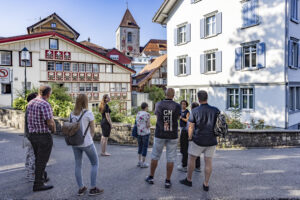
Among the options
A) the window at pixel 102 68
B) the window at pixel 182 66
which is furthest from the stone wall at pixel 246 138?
the window at pixel 102 68

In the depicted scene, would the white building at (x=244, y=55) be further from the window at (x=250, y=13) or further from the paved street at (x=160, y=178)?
the paved street at (x=160, y=178)

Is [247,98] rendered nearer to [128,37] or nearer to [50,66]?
[50,66]

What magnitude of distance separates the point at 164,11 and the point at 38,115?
61.5 feet

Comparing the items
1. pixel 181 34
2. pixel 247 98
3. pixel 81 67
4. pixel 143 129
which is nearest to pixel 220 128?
pixel 143 129

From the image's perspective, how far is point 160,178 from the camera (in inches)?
188

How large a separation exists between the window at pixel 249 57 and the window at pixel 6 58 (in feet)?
67.9

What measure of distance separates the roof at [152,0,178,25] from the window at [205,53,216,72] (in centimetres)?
574

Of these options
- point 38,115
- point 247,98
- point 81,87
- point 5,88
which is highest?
point 81,87

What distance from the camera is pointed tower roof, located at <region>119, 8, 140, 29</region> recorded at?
68000mm

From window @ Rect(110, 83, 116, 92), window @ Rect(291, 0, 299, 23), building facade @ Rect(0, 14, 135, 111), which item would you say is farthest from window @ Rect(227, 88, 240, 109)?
window @ Rect(110, 83, 116, 92)

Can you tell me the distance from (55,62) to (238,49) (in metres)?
19.3

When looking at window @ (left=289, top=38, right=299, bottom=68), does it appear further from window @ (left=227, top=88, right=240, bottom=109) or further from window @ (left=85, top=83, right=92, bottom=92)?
window @ (left=85, top=83, right=92, bottom=92)

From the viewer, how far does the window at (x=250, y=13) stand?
46.2ft

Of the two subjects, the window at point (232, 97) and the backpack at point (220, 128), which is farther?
the window at point (232, 97)
